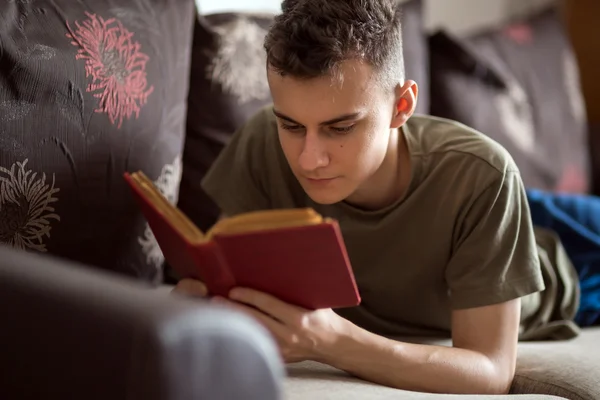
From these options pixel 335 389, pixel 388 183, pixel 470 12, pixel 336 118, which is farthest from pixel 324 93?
pixel 470 12

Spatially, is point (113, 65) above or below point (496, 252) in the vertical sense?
above

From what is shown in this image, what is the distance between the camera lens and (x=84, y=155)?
138 centimetres

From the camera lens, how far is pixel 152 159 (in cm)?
151

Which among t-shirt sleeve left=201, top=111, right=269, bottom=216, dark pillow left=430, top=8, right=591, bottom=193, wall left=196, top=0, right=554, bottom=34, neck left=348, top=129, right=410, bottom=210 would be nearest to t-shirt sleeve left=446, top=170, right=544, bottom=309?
neck left=348, top=129, right=410, bottom=210

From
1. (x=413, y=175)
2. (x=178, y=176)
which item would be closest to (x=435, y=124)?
(x=413, y=175)

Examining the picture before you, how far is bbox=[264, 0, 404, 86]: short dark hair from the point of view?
1.20 meters

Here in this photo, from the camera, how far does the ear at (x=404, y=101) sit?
1.34m

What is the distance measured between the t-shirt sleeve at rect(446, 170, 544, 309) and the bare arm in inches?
1.0

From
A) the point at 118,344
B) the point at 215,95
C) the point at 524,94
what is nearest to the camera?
the point at 118,344

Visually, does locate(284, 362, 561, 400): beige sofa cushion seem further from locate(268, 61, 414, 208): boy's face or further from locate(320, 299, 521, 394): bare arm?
locate(268, 61, 414, 208): boy's face

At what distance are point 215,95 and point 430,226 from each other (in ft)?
1.90

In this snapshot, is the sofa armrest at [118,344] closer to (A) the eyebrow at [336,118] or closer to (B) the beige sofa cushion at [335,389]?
(B) the beige sofa cushion at [335,389]

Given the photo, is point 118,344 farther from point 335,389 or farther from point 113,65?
point 113,65

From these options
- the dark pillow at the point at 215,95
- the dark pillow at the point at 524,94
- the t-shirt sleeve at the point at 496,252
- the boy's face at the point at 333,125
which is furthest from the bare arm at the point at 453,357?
the dark pillow at the point at 524,94
